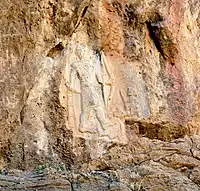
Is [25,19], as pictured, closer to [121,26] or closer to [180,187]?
[121,26]

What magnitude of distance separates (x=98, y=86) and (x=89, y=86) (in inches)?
3.0

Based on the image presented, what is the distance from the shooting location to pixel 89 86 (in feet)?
20.6

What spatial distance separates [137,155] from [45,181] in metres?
0.96

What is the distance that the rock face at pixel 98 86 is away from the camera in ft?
19.6

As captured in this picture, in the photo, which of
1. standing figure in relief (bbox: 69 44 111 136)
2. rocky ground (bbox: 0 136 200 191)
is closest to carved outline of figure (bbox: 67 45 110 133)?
standing figure in relief (bbox: 69 44 111 136)

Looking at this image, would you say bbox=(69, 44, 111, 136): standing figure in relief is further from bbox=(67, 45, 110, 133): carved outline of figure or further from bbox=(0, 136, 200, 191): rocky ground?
bbox=(0, 136, 200, 191): rocky ground

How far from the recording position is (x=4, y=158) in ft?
19.5

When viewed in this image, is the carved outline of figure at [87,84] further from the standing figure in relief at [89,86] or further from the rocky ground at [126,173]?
the rocky ground at [126,173]

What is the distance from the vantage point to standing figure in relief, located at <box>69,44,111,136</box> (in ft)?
20.4

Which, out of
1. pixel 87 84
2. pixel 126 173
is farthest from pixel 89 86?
pixel 126 173

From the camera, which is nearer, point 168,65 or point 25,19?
point 25,19

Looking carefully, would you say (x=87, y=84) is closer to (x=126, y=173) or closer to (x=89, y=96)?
(x=89, y=96)

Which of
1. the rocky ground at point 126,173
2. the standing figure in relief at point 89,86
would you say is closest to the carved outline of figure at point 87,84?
the standing figure in relief at point 89,86

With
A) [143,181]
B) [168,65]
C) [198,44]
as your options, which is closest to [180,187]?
[143,181]
